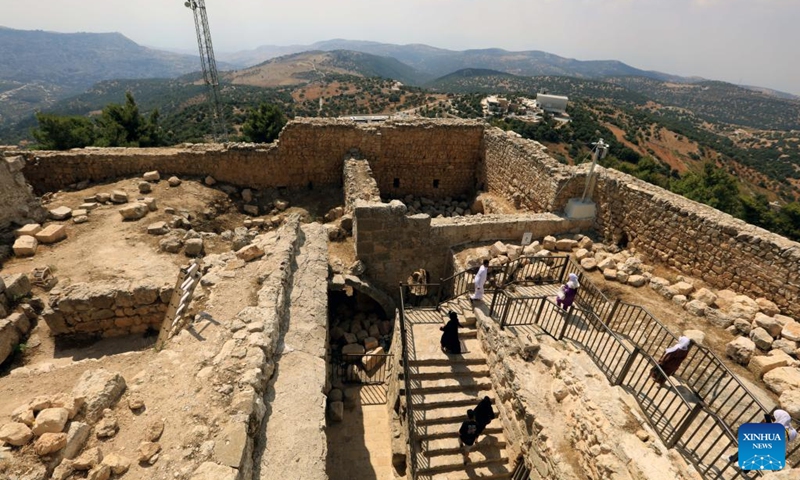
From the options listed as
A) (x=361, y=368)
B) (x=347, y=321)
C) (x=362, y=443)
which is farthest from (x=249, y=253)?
(x=362, y=443)

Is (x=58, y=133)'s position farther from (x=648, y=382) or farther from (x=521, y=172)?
(x=648, y=382)

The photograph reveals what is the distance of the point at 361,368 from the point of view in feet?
34.5

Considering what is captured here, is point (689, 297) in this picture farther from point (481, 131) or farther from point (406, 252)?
point (481, 131)

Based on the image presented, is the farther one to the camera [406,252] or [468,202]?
[468,202]

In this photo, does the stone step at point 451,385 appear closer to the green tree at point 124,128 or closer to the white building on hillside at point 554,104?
the green tree at point 124,128

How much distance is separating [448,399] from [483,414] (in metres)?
1.03

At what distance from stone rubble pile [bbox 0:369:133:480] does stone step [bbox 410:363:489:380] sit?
5.44 m

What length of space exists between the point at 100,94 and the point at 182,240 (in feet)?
738

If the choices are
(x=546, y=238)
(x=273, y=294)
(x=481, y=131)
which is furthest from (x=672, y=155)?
(x=273, y=294)

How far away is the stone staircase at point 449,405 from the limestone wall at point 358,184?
5027mm

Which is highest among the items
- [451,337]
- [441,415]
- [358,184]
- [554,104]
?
[358,184]

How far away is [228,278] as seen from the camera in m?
7.51

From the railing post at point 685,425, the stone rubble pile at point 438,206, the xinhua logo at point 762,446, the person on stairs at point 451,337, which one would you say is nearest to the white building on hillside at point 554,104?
the stone rubble pile at point 438,206

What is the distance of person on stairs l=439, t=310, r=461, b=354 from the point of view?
325 inches
